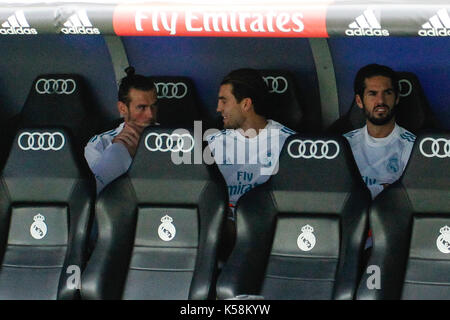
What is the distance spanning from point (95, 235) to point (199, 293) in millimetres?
916

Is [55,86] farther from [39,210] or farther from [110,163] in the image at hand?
[39,210]

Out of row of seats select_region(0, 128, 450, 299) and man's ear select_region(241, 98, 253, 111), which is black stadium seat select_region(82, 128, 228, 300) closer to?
row of seats select_region(0, 128, 450, 299)

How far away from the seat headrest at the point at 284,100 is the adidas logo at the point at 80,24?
1.56 meters

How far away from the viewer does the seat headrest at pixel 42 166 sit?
5.60 meters

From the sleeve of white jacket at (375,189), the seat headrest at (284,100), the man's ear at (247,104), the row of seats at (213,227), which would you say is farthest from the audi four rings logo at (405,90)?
the row of seats at (213,227)

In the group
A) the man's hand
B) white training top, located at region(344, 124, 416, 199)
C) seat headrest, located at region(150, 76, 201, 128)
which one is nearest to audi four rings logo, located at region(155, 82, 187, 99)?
seat headrest, located at region(150, 76, 201, 128)

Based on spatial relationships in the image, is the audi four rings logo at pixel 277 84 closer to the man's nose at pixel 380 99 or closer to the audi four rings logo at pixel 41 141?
the man's nose at pixel 380 99

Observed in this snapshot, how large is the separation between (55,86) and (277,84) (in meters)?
1.76

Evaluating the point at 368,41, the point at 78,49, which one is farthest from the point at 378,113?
the point at 78,49

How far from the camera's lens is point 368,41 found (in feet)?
23.1

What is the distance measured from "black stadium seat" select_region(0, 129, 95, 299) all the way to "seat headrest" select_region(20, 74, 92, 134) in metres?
1.67

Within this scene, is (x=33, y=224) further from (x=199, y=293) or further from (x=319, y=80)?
(x=319, y=80)

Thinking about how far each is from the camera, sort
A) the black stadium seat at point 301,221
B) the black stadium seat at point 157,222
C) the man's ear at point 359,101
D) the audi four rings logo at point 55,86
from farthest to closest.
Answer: the audi four rings logo at point 55,86
the man's ear at point 359,101
the black stadium seat at point 157,222
the black stadium seat at point 301,221

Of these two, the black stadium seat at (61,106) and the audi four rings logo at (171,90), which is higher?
the audi four rings logo at (171,90)
